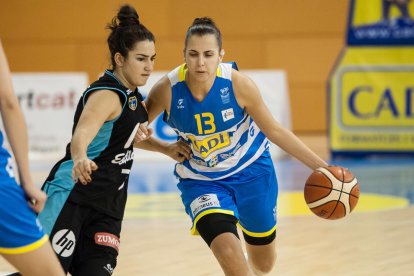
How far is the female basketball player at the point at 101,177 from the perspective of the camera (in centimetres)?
396

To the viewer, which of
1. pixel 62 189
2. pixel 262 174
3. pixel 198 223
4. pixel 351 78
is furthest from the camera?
pixel 351 78

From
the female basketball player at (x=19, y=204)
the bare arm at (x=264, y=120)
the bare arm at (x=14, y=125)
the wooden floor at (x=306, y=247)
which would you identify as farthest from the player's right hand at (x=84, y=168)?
the wooden floor at (x=306, y=247)

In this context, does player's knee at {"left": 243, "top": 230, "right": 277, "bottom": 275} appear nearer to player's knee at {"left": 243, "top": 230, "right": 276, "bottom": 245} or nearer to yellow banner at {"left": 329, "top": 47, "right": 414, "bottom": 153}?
player's knee at {"left": 243, "top": 230, "right": 276, "bottom": 245}

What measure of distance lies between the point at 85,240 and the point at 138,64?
3.00 ft

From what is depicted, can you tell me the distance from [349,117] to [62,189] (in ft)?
28.1

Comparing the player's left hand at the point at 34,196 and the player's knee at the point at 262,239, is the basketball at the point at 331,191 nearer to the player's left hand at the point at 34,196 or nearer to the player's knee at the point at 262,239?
the player's knee at the point at 262,239

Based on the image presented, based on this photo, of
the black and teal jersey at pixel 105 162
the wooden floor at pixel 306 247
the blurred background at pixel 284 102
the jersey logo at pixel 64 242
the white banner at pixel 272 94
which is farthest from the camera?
the white banner at pixel 272 94

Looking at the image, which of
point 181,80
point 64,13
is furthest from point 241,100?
point 64,13

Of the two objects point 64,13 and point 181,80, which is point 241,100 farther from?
point 64,13

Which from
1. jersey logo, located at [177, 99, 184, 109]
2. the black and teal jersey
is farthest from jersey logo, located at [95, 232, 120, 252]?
jersey logo, located at [177, 99, 184, 109]

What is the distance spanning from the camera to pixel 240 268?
4258 mm

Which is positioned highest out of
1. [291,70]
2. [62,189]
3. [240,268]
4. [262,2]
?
[62,189]

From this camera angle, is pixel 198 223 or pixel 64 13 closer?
pixel 198 223

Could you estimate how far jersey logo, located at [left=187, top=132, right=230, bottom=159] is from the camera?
4.61m
